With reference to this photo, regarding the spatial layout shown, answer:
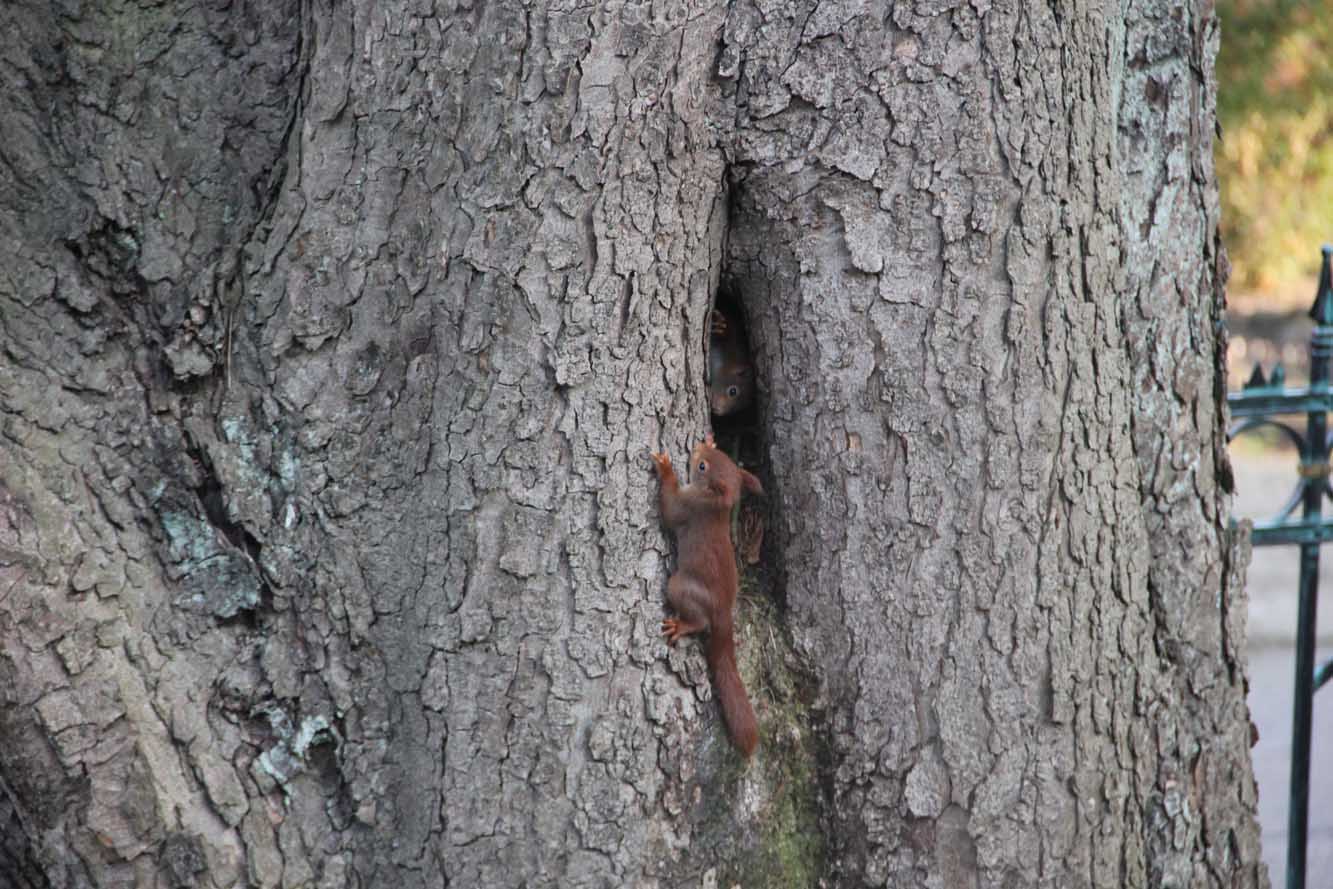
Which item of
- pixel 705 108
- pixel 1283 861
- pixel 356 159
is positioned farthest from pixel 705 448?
pixel 1283 861

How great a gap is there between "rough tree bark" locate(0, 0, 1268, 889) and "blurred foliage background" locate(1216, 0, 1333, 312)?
13.9 feet

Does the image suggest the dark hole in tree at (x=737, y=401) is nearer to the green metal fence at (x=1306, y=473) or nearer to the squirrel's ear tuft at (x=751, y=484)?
the squirrel's ear tuft at (x=751, y=484)

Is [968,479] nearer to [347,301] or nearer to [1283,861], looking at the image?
[347,301]

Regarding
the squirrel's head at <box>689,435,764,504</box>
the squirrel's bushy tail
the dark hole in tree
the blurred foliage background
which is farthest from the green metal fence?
the blurred foliage background

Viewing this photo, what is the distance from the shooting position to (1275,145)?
9500mm

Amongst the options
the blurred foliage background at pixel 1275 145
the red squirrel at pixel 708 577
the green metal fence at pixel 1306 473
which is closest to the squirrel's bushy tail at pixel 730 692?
the red squirrel at pixel 708 577

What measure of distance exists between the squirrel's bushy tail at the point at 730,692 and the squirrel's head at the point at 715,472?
264 millimetres

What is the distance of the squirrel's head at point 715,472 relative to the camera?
2.43 meters

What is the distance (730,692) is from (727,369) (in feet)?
2.32

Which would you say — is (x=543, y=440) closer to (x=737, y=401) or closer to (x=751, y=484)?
(x=751, y=484)

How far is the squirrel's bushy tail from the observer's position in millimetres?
2383

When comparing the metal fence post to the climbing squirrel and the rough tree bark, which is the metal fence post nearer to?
the rough tree bark

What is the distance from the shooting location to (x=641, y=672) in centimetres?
234

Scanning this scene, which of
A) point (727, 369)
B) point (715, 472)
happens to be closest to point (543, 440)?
point (715, 472)
